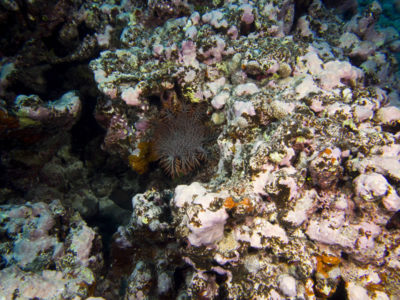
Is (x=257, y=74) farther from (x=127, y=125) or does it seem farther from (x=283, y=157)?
(x=127, y=125)

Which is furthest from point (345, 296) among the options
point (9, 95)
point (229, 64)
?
point (9, 95)

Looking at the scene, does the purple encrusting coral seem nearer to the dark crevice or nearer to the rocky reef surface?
the rocky reef surface

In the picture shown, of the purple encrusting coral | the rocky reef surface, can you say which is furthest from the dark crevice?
the purple encrusting coral

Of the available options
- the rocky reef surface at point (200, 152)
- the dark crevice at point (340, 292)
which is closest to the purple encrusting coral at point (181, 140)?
the rocky reef surface at point (200, 152)

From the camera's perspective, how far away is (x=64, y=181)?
194 inches

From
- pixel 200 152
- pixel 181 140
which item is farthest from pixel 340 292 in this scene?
pixel 181 140

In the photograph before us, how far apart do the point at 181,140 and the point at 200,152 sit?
0.33 meters

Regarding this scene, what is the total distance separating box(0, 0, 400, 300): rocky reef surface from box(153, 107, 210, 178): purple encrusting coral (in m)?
0.02

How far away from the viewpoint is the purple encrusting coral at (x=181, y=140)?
11.6 ft

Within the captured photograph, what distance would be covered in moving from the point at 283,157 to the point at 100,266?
9.83ft

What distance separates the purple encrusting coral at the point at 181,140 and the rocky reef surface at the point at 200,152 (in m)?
0.02

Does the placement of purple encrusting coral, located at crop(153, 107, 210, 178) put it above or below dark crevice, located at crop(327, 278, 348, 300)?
above

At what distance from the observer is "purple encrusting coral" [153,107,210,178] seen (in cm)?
352

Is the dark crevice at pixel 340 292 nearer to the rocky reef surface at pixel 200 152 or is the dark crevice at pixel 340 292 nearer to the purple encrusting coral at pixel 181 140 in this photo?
the rocky reef surface at pixel 200 152
